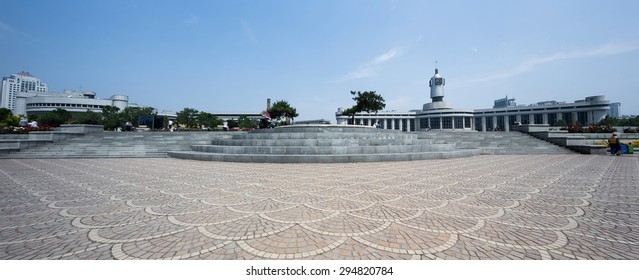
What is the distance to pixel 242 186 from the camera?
19.5 ft

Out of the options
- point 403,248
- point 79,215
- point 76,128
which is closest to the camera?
point 403,248

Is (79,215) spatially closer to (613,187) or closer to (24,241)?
(24,241)

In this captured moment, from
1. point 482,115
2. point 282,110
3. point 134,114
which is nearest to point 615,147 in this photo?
point 282,110

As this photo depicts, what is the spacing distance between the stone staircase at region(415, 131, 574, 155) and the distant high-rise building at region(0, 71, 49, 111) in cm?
25474

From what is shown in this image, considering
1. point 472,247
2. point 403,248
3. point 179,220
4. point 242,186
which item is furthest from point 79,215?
point 472,247

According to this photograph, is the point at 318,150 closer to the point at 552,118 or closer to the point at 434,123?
the point at 434,123

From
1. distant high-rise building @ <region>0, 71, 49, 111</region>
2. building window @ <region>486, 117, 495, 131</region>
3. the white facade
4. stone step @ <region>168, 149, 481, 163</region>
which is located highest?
distant high-rise building @ <region>0, 71, 49, 111</region>

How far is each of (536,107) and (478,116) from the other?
19.4 metres

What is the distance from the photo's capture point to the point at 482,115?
342ft

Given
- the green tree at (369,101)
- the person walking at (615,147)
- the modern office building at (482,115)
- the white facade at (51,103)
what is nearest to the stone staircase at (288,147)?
the person walking at (615,147)

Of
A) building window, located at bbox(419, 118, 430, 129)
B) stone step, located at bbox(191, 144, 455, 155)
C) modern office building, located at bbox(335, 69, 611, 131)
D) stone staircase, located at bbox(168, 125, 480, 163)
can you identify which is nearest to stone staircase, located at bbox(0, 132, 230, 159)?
stone staircase, located at bbox(168, 125, 480, 163)

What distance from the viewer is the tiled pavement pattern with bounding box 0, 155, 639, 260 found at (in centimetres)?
261

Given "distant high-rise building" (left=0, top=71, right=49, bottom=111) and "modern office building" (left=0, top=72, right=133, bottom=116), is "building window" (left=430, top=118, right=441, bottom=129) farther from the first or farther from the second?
"distant high-rise building" (left=0, top=71, right=49, bottom=111)

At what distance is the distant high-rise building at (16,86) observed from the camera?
161 meters
